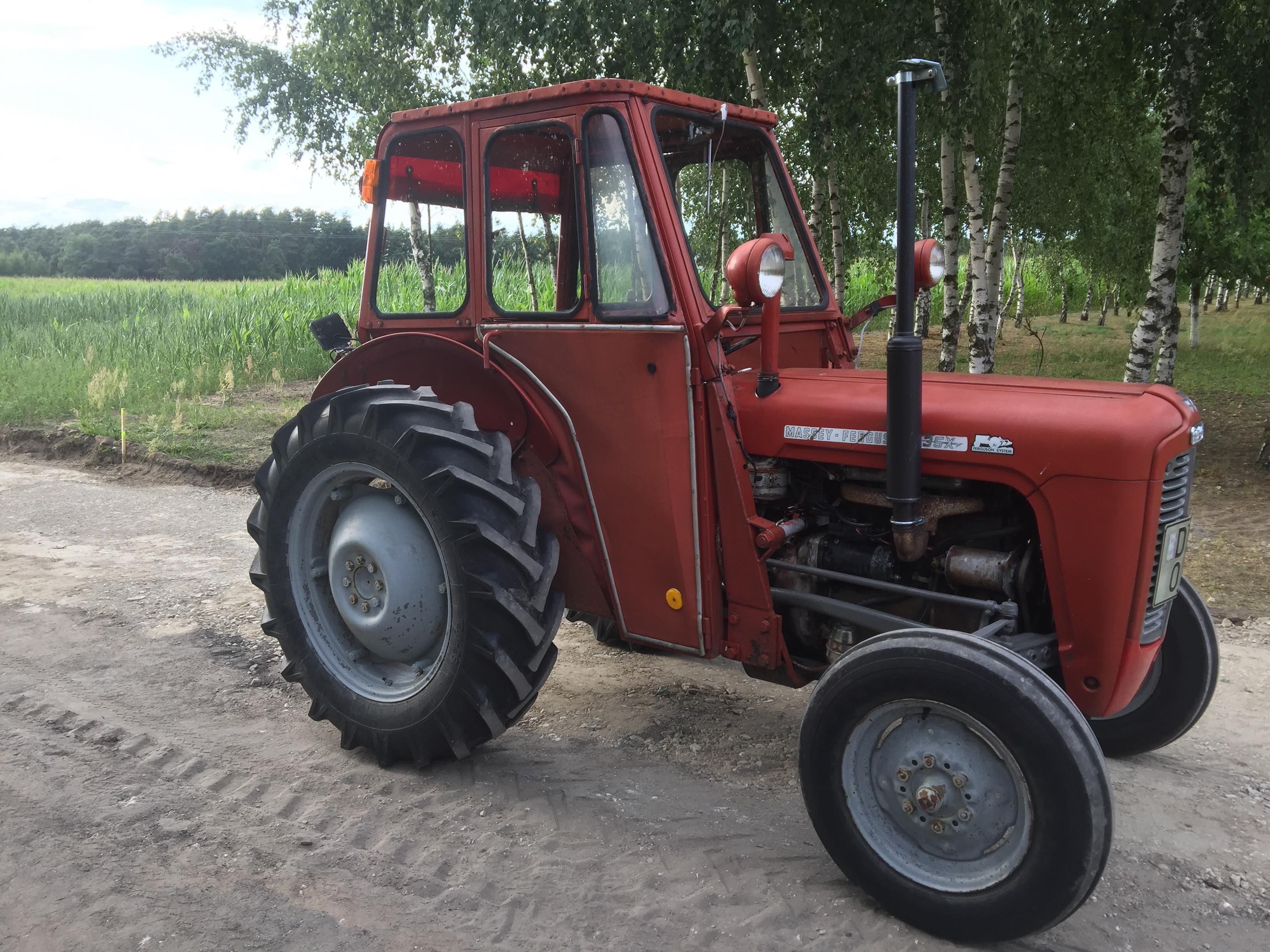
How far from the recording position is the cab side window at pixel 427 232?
370 centimetres

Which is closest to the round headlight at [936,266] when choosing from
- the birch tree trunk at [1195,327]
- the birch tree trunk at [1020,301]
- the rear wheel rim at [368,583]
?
the rear wheel rim at [368,583]

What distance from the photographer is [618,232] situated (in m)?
3.30

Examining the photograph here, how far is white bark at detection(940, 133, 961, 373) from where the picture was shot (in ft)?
34.6

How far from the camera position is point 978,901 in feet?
8.48

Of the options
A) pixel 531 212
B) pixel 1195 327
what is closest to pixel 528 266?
pixel 531 212

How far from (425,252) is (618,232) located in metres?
1.25

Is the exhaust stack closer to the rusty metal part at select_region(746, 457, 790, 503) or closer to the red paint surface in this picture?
the red paint surface

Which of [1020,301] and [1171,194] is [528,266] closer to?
[1171,194]

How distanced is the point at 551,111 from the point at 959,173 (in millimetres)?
16277

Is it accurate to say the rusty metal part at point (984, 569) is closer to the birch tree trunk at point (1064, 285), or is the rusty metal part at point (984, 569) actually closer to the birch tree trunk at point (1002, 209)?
the birch tree trunk at point (1002, 209)

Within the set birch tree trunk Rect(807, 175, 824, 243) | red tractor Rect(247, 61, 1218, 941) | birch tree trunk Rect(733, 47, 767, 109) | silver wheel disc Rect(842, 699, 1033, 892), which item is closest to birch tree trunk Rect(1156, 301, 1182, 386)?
birch tree trunk Rect(807, 175, 824, 243)

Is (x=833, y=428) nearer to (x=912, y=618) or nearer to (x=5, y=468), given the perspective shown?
(x=912, y=618)

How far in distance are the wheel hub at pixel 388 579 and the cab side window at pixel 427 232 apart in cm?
83

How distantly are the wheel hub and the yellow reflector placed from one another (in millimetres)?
1213
